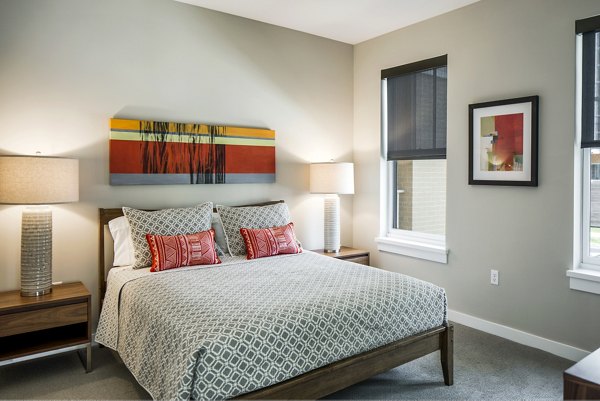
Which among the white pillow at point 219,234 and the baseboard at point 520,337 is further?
the white pillow at point 219,234

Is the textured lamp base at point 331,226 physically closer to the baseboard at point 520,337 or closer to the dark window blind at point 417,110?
the dark window blind at point 417,110

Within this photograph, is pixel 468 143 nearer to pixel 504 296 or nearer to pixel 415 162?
pixel 415 162

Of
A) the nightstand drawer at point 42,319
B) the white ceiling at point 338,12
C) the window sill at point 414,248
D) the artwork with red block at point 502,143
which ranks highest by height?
the white ceiling at point 338,12

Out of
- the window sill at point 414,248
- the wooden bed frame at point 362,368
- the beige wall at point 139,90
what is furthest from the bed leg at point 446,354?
the beige wall at point 139,90

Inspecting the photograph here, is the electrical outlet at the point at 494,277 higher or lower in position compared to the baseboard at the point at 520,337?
higher

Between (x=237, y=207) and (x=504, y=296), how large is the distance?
88.5 inches

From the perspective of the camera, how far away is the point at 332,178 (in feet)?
13.5

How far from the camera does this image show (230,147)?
3840 mm

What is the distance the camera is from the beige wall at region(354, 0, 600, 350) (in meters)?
3.04

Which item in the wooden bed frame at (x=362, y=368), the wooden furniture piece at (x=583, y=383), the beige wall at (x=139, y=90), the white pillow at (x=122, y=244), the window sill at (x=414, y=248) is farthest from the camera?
the window sill at (x=414, y=248)

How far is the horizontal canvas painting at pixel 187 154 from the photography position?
3.33 m

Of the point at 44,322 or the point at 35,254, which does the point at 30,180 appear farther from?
the point at 44,322

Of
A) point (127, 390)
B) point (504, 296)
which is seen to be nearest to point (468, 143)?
point (504, 296)

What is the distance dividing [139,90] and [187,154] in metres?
0.61
